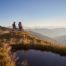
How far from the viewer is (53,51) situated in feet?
73.2

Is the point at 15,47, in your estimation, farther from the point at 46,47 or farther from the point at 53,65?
the point at 53,65

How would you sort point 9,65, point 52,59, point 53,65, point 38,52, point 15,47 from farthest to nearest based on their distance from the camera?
point 15,47
point 38,52
point 52,59
point 53,65
point 9,65

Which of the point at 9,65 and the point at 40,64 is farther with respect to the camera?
the point at 40,64

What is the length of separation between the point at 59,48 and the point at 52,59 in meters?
2.62

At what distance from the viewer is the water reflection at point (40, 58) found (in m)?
19.3

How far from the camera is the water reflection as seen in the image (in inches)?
759

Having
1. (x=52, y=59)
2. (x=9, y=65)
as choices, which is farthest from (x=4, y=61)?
(x=52, y=59)

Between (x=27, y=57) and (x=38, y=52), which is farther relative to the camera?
(x=38, y=52)

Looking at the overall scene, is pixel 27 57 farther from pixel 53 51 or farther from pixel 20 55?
pixel 53 51

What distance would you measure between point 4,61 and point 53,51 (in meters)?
6.19

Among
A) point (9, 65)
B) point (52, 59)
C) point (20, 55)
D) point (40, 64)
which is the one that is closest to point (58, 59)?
point (52, 59)

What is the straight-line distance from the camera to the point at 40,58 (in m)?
20.5

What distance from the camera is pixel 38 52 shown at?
2209cm

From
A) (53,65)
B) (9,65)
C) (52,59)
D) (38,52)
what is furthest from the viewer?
(38,52)
